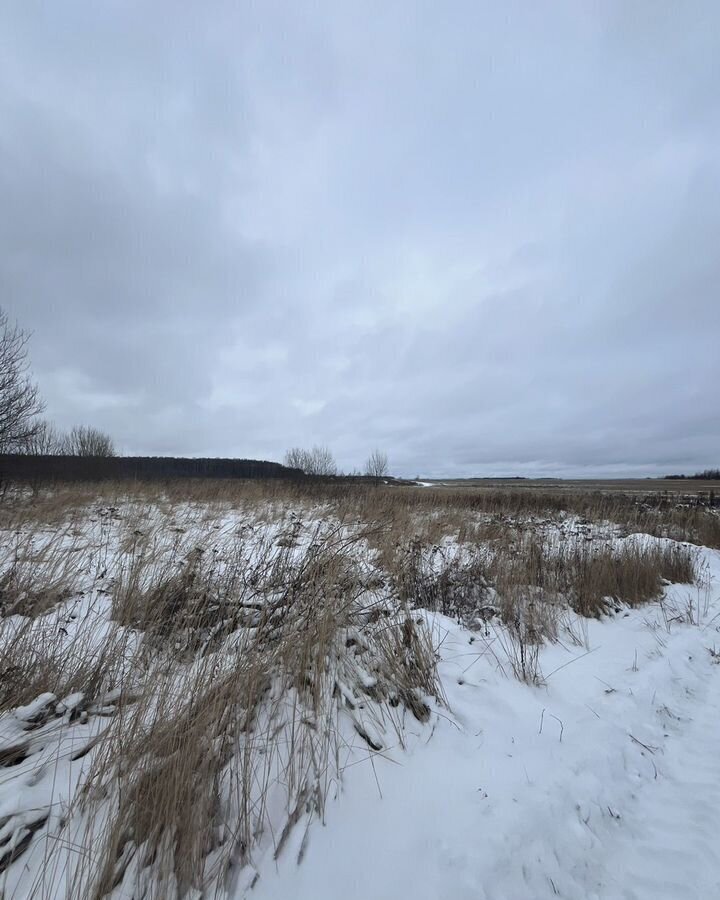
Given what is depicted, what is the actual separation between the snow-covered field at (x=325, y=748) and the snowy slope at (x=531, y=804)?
1cm

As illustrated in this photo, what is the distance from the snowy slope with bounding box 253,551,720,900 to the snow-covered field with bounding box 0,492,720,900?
0.4 inches

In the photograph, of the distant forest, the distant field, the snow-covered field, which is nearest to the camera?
the snow-covered field

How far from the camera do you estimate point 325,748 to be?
2027mm

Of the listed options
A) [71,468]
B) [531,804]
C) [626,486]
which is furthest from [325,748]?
[626,486]

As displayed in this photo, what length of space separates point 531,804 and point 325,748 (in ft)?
3.72

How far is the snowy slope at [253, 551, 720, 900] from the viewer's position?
1.64 meters

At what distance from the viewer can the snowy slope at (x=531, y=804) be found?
5.39 feet

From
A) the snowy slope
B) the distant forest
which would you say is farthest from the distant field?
the distant forest

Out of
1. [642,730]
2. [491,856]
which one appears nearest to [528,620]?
[642,730]

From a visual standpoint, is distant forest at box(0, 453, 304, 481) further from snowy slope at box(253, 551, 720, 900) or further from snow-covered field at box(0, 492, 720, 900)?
snowy slope at box(253, 551, 720, 900)

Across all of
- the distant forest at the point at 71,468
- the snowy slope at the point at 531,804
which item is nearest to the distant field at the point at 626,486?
the snowy slope at the point at 531,804

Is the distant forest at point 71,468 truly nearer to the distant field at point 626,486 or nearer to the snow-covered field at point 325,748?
the snow-covered field at point 325,748

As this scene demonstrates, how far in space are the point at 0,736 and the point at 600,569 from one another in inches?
265

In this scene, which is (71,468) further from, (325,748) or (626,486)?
(626,486)
